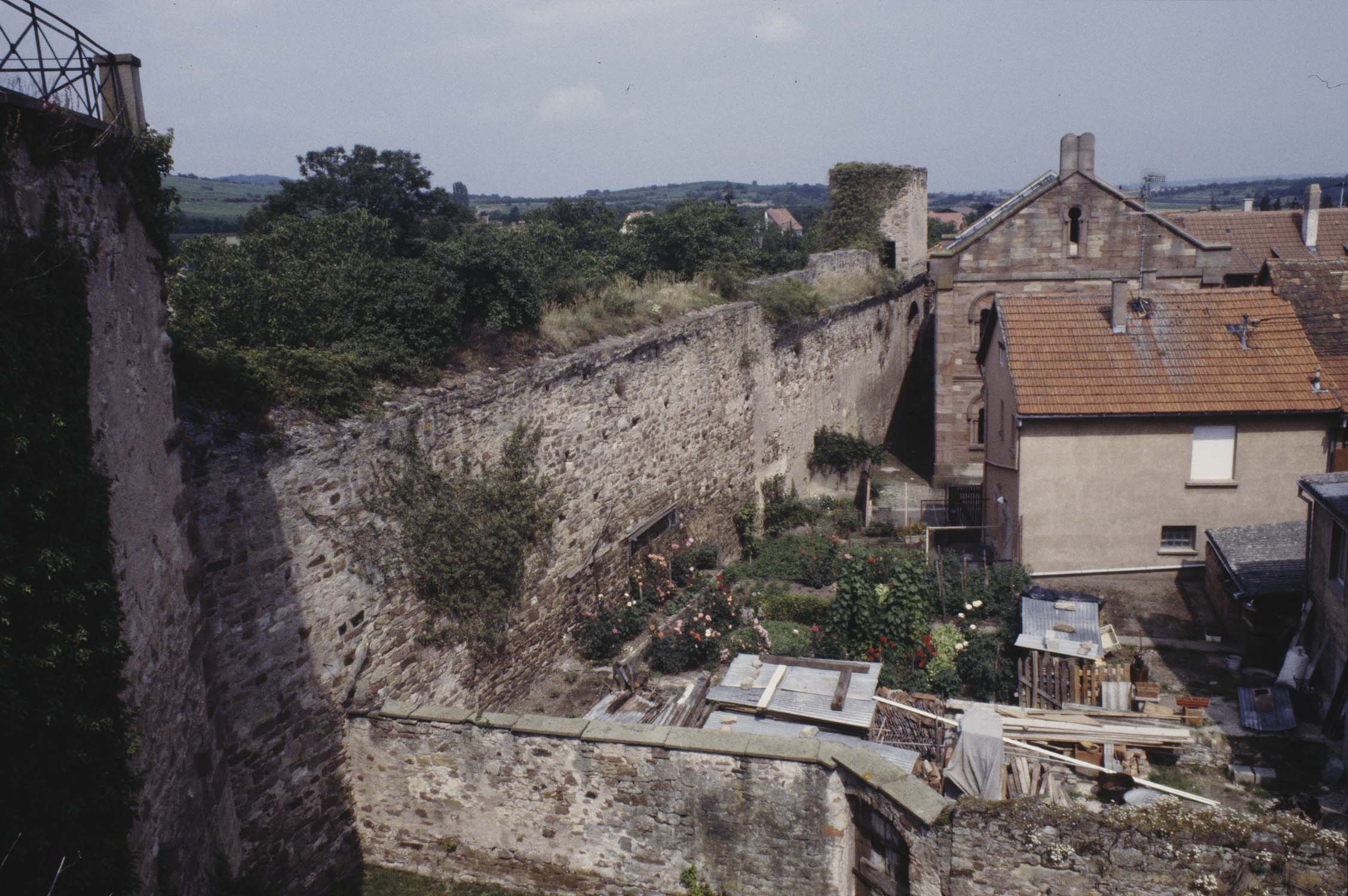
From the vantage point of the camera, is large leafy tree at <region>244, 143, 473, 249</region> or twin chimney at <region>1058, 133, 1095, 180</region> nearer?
twin chimney at <region>1058, 133, 1095, 180</region>

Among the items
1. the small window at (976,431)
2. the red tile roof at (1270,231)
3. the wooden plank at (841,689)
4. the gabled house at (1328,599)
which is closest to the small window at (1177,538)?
the gabled house at (1328,599)

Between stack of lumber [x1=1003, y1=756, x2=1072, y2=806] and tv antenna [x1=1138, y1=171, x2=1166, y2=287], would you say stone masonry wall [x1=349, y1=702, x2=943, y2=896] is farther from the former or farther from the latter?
tv antenna [x1=1138, y1=171, x2=1166, y2=287]

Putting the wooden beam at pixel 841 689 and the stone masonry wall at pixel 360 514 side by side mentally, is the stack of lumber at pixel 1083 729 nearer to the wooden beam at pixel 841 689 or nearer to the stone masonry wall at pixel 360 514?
the wooden beam at pixel 841 689

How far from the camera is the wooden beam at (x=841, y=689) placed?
918 cm

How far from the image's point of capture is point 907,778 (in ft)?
22.7

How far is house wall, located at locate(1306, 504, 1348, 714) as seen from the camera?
9867 millimetres

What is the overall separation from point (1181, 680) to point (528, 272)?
9209mm

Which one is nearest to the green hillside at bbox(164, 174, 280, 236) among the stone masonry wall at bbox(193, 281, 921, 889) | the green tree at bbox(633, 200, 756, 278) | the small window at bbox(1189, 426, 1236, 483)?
the stone masonry wall at bbox(193, 281, 921, 889)

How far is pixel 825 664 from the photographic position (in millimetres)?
10117

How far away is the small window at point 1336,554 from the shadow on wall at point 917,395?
15.2m

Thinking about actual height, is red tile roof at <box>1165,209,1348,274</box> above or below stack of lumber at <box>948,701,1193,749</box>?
above

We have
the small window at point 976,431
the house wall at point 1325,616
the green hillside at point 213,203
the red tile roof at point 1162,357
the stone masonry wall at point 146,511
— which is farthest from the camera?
the green hillside at point 213,203

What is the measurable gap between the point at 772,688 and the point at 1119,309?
9309 millimetres

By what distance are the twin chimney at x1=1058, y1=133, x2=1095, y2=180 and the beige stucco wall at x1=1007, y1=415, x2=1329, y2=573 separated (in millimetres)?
8557
